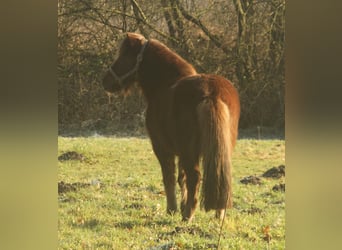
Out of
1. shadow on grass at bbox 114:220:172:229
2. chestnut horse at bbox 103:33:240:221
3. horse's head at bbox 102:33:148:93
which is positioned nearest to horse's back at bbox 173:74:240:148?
chestnut horse at bbox 103:33:240:221

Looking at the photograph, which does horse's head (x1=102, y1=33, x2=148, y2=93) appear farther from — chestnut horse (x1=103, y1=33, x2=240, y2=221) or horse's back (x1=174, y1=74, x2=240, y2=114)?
horse's back (x1=174, y1=74, x2=240, y2=114)

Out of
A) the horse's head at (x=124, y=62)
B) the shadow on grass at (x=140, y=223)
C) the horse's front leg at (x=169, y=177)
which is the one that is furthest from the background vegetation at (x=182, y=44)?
the shadow on grass at (x=140, y=223)

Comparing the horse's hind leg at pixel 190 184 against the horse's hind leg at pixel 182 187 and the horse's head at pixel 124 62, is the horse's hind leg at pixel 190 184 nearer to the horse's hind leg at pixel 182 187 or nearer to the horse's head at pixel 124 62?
the horse's hind leg at pixel 182 187

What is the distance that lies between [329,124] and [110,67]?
1.24m

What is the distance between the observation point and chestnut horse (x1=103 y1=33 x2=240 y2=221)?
261 cm

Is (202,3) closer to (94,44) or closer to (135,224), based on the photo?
(94,44)

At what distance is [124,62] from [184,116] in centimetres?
49

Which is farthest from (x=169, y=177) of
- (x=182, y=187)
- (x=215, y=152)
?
(x=215, y=152)

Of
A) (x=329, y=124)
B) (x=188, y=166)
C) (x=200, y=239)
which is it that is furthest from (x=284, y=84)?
(x=200, y=239)

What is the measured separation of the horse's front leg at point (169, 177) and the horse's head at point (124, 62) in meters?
0.42

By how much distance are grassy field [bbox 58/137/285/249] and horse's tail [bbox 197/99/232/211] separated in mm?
93

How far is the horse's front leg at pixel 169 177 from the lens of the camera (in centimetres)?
280

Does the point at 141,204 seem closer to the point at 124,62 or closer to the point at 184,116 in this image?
the point at 184,116

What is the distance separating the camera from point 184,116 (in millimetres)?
2701
